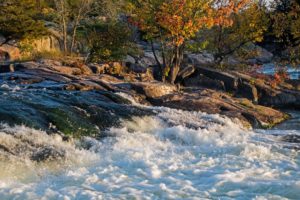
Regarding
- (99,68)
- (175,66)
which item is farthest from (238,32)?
(99,68)

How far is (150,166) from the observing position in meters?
9.98

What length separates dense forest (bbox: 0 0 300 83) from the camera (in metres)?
21.3

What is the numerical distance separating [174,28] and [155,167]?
12.0m

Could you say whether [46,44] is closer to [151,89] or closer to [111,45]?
[111,45]

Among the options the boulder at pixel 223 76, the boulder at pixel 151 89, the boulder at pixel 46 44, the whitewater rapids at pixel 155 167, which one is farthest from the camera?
the boulder at pixel 46 44

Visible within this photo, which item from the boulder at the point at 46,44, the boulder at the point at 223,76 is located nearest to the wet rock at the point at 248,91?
the boulder at the point at 223,76

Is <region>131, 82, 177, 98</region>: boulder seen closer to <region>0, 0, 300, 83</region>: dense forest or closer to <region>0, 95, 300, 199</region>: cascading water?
<region>0, 0, 300, 83</region>: dense forest

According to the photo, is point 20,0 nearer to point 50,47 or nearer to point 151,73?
point 50,47

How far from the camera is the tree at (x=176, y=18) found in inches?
823

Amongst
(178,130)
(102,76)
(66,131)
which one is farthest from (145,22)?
(66,131)

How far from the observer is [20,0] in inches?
1185

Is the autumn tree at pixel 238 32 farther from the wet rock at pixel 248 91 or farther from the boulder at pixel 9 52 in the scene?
the boulder at pixel 9 52

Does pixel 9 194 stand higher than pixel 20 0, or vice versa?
pixel 20 0

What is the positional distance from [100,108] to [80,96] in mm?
1612
